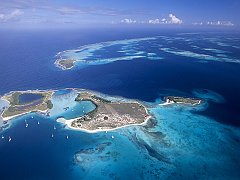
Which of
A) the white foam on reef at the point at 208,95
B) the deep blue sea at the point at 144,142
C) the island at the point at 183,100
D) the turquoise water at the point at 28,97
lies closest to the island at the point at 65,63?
the deep blue sea at the point at 144,142

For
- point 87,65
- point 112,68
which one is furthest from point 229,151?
point 87,65

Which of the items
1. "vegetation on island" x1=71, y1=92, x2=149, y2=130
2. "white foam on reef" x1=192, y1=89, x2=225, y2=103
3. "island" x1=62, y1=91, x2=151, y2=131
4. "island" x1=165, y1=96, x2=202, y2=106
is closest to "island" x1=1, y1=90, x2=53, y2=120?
"island" x1=62, y1=91, x2=151, y2=131

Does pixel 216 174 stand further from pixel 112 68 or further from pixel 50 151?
pixel 112 68

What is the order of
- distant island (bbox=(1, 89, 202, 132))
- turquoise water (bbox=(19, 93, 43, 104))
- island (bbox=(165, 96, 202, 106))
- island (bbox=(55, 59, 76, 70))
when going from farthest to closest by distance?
island (bbox=(55, 59, 76, 70)) → turquoise water (bbox=(19, 93, 43, 104)) → island (bbox=(165, 96, 202, 106)) → distant island (bbox=(1, 89, 202, 132))

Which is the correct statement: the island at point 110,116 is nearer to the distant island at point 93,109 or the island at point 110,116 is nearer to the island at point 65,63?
the distant island at point 93,109

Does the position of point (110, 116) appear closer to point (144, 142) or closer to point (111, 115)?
point (111, 115)

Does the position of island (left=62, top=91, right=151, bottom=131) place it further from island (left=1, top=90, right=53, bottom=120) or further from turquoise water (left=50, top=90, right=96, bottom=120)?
island (left=1, top=90, right=53, bottom=120)
